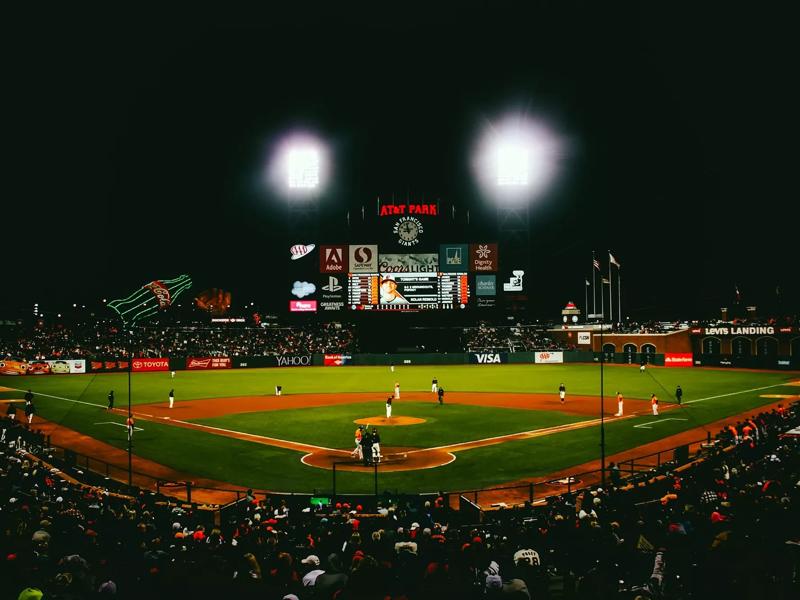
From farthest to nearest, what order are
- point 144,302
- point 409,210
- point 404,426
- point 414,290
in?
point 144,302 < point 409,210 < point 414,290 < point 404,426

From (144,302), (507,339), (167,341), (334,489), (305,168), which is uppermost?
(305,168)

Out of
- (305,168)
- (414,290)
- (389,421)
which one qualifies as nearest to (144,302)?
(305,168)

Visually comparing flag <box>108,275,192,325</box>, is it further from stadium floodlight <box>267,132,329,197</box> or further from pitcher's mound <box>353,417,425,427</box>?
pitcher's mound <box>353,417,425,427</box>

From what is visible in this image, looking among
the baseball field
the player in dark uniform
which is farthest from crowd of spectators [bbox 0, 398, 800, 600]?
the player in dark uniform

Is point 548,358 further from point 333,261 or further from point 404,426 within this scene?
point 404,426

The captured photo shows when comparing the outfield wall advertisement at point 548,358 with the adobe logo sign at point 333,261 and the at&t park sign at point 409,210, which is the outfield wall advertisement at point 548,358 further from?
the adobe logo sign at point 333,261

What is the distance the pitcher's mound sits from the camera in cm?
3553

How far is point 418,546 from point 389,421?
1025 inches

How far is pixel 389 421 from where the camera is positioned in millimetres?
36125

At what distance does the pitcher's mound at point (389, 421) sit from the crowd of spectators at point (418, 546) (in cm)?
1873

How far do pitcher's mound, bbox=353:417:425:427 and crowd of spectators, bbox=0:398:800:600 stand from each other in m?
18.7

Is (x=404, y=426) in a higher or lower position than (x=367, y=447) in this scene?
lower

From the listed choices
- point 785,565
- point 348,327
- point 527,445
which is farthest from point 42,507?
point 348,327

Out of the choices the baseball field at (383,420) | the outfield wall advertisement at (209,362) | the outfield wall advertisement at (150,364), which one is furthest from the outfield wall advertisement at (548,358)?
the outfield wall advertisement at (150,364)
